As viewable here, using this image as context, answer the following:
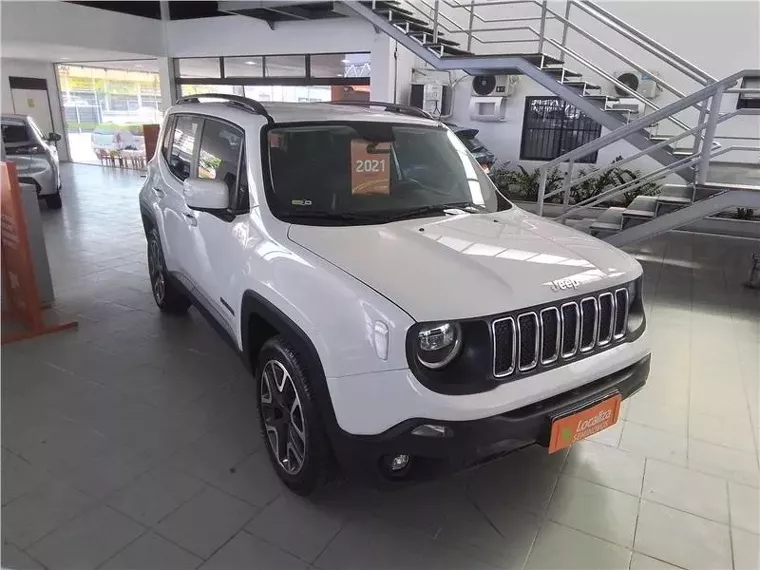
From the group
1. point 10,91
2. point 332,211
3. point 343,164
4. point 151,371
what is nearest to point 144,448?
point 151,371

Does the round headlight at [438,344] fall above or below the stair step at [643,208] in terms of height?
above

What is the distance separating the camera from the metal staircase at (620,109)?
5.19 meters

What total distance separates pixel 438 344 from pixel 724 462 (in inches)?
77.4

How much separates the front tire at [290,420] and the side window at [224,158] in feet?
2.71

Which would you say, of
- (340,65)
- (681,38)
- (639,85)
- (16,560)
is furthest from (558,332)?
(340,65)

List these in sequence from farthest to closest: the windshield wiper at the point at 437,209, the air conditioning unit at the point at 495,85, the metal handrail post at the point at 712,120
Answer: the air conditioning unit at the point at 495,85 → the metal handrail post at the point at 712,120 → the windshield wiper at the point at 437,209

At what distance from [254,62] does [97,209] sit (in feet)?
16.2

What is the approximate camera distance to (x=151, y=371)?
140 inches

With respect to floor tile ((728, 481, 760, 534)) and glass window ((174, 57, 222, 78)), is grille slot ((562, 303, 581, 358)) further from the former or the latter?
glass window ((174, 57, 222, 78))

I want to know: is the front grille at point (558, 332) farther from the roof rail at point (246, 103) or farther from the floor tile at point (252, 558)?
the roof rail at point (246, 103)

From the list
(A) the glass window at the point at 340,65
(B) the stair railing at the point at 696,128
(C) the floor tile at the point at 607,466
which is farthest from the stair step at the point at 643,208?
(A) the glass window at the point at 340,65

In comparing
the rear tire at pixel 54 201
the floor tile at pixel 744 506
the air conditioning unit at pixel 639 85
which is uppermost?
the air conditioning unit at pixel 639 85

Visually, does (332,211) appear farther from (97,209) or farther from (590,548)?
(97,209)

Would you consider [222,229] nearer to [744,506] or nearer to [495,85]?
[744,506]
